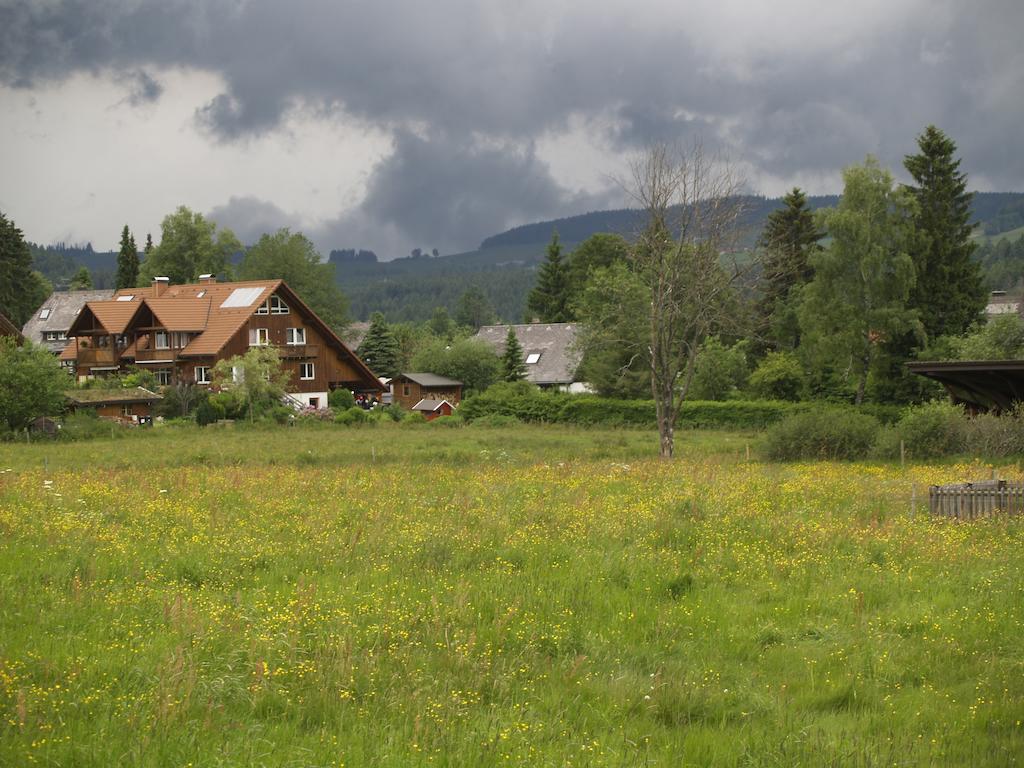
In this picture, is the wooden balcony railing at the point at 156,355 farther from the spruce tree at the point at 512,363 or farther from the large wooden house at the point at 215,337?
the spruce tree at the point at 512,363

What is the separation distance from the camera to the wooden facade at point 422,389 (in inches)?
3034

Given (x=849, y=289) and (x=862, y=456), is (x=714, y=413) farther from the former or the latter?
(x=862, y=456)

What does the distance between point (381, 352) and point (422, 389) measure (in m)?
22.5

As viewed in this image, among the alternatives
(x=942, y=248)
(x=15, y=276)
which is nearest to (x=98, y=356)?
(x=15, y=276)

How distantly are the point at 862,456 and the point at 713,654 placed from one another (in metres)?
24.5

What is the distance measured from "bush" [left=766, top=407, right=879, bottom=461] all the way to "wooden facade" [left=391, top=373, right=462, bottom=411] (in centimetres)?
4507

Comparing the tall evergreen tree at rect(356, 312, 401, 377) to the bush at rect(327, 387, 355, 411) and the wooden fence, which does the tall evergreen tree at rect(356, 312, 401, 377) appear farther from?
the wooden fence

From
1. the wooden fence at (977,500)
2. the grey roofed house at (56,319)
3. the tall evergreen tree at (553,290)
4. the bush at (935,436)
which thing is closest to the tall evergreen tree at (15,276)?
the grey roofed house at (56,319)

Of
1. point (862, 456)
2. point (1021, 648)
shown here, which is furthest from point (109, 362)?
point (1021, 648)

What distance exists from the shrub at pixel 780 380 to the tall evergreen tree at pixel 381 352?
155ft

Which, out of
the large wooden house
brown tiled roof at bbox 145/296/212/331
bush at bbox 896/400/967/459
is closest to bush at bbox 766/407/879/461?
bush at bbox 896/400/967/459

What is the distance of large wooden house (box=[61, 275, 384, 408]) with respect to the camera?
71812 millimetres

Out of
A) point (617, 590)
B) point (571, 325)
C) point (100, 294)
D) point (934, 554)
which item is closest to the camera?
point (617, 590)

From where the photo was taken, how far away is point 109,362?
74875mm
